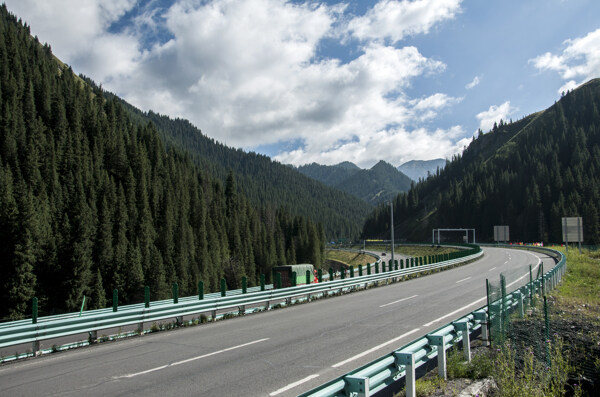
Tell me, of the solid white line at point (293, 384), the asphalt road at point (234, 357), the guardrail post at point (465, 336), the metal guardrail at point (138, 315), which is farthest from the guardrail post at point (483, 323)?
the metal guardrail at point (138, 315)

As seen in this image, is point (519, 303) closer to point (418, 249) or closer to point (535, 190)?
point (418, 249)

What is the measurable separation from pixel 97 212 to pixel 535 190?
11332 cm

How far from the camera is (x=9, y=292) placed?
56031 mm

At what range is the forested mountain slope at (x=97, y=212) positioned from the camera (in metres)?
62.6

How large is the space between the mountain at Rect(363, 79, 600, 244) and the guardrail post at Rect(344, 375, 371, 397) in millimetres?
107765

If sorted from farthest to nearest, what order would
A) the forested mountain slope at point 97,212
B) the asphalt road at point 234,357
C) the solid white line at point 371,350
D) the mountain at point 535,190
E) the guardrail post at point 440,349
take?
the mountain at point 535,190, the forested mountain slope at point 97,212, the solid white line at point 371,350, the asphalt road at point 234,357, the guardrail post at point 440,349

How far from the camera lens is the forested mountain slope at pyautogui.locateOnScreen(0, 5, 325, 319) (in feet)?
205

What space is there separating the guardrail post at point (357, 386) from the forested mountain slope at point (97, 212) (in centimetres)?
6337

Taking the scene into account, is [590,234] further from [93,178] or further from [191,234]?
[93,178]

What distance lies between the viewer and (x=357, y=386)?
15.1 ft

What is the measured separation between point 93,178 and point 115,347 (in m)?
84.1

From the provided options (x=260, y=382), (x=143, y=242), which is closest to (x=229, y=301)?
(x=260, y=382)

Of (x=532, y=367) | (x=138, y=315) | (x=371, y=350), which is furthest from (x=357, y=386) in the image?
(x=138, y=315)

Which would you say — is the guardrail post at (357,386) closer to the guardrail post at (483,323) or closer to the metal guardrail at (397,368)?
the metal guardrail at (397,368)
